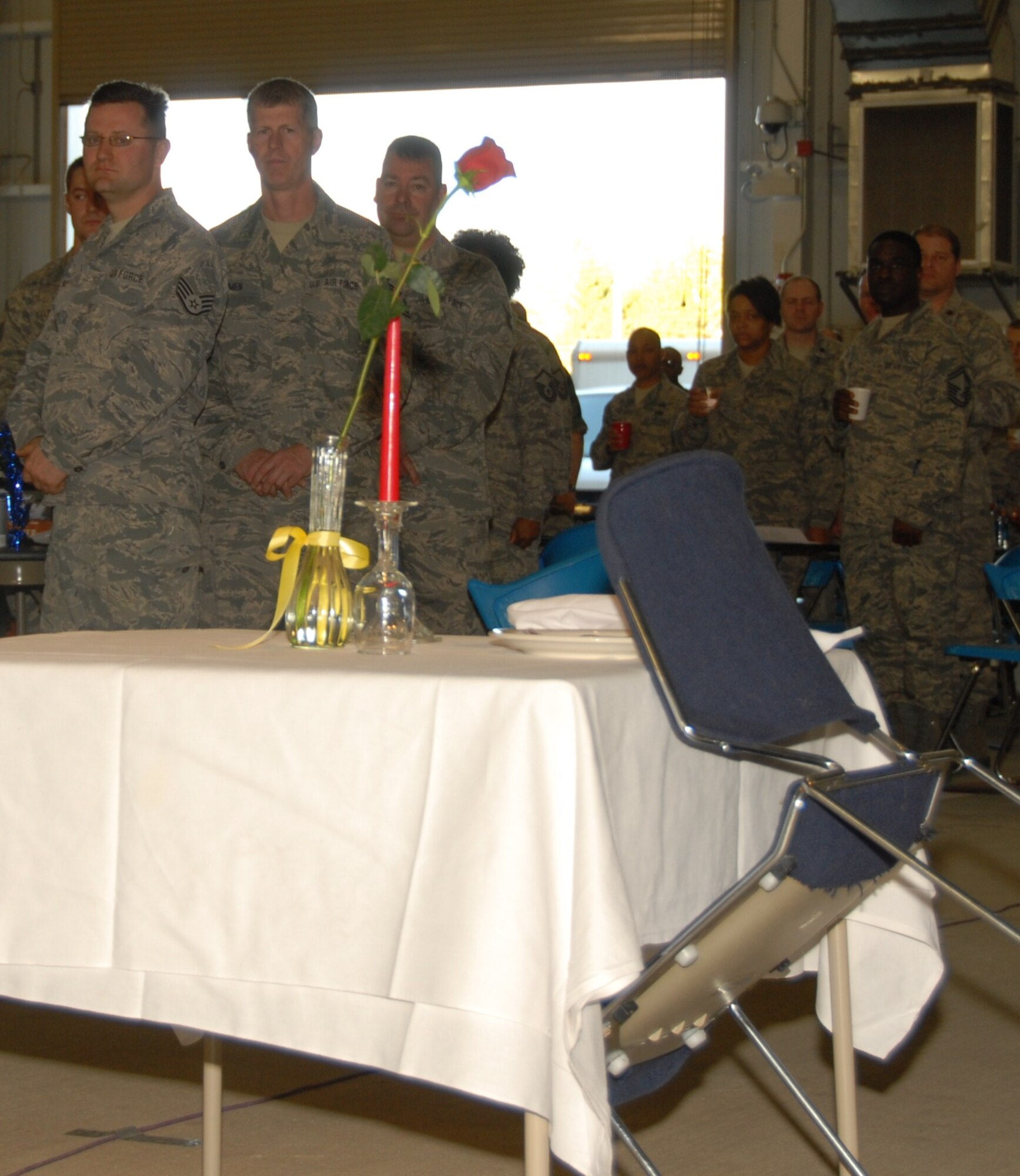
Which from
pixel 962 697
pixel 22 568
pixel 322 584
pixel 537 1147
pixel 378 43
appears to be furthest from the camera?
pixel 378 43

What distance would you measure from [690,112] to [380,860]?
833 cm

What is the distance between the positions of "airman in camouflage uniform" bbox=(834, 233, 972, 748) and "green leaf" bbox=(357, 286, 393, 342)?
3.34m

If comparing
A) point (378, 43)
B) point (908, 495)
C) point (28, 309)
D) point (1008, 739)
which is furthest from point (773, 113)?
point (28, 309)

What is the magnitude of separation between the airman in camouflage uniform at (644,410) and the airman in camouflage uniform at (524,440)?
6.02 ft

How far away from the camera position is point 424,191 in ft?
10.6

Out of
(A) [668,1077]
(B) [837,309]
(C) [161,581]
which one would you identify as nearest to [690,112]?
(B) [837,309]

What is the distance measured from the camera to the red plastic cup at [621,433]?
630 cm

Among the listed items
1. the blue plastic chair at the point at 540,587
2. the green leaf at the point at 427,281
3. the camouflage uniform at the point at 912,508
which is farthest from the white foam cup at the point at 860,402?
the green leaf at the point at 427,281

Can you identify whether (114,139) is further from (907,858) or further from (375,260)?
(907,858)

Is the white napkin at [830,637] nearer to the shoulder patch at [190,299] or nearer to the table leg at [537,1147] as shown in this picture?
the table leg at [537,1147]

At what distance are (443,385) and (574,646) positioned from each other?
175 centimetres

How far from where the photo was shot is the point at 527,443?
207 inches

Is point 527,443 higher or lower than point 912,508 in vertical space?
higher

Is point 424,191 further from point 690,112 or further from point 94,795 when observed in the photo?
point 690,112
